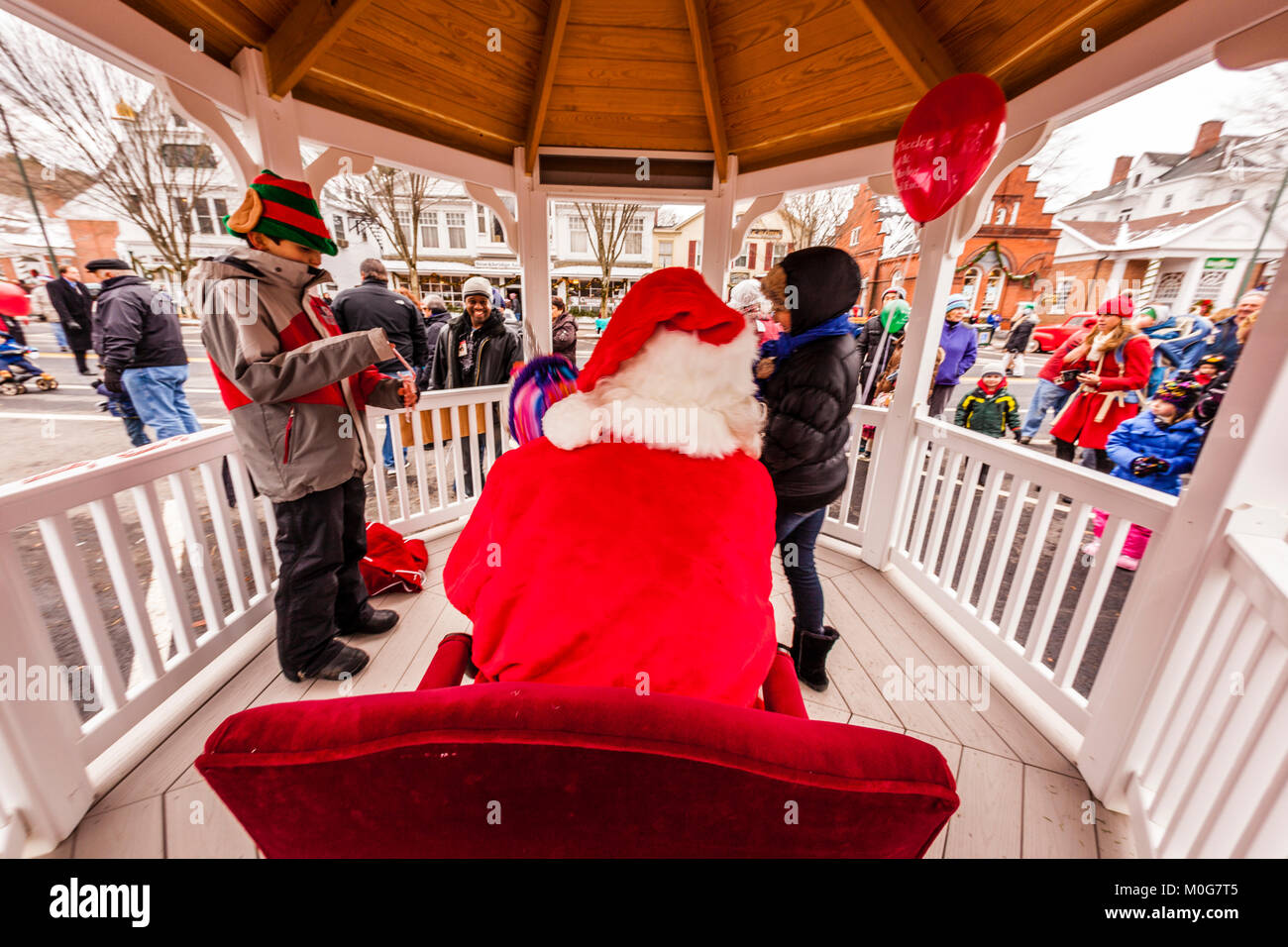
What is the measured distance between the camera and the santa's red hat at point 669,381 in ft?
3.08

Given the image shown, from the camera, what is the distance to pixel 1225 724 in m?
Result: 1.09

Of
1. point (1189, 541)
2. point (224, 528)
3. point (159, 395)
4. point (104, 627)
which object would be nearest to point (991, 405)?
point (1189, 541)

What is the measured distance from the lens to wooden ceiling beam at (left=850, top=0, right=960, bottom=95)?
77.6 inches

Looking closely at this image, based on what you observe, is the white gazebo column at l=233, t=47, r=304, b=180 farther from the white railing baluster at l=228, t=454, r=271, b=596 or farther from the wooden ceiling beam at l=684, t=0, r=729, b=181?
the wooden ceiling beam at l=684, t=0, r=729, b=181

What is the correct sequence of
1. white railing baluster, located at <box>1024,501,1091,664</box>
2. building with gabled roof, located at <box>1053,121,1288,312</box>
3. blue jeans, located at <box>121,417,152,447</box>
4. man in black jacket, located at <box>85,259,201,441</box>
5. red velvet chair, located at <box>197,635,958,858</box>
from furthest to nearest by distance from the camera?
building with gabled roof, located at <box>1053,121,1288,312</box>, blue jeans, located at <box>121,417,152,447</box>, man in black jacket, located at <box>85,259,201,441</box>, white railing baluster, located at <box>1024,501,1091,664</box>, red velvet chair, located at <box>197,635,958,858</box>

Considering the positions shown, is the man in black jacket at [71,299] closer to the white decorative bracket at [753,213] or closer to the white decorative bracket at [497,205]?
the white decorative bracket at [497,205]

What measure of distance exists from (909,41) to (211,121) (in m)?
2.91

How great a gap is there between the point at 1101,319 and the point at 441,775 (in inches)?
184

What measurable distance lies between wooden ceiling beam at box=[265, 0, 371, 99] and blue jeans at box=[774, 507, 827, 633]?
2.64 meters

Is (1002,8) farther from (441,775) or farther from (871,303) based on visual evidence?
(871,303)

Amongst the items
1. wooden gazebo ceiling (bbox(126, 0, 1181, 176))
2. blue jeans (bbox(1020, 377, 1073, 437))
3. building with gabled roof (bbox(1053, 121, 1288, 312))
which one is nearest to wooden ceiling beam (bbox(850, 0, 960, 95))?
wooden gazebo ceiling (bbox(126, 0, 1181, 176))

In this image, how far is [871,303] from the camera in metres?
12.6

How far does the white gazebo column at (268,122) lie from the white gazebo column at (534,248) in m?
1.32

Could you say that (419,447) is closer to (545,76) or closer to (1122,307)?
(545,76)
